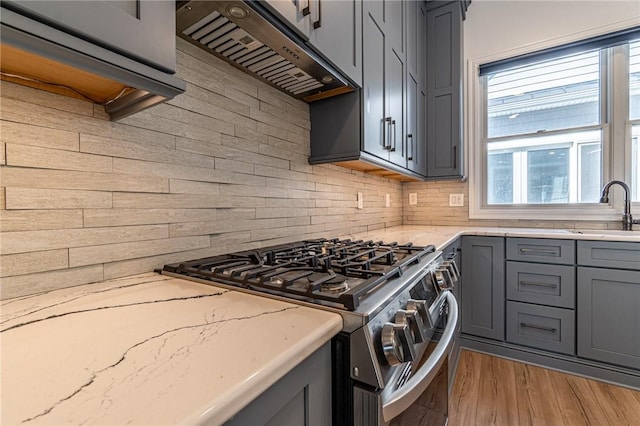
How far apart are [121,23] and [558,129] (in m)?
3.00

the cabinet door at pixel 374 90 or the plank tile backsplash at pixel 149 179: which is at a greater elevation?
the cabinet door at pixel 374 90

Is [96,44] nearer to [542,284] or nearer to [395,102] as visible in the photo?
[395,102]

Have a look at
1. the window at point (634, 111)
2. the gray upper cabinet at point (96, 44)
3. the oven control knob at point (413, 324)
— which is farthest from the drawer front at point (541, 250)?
the gray upper cabinet at point (96, 44)

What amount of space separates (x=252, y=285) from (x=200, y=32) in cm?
82

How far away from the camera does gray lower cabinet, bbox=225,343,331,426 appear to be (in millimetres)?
415

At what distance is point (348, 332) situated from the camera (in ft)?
1.87

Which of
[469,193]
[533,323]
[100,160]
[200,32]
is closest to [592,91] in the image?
[469,193]

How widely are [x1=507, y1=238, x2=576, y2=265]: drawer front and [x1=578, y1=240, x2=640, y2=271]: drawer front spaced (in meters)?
0.06

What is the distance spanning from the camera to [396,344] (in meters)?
0.60

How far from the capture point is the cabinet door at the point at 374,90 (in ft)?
4.83

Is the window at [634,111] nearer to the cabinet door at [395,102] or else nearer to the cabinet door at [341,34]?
the cabinet door at [395,102]

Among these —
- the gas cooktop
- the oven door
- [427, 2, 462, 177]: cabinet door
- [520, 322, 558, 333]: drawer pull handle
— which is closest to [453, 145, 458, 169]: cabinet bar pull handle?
[427, 2, 462, 177]: cabinet door

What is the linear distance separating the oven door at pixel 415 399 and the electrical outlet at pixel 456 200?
1.85 m

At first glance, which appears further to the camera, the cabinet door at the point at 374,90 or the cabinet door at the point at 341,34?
the cabinet door at the point at 374,90
